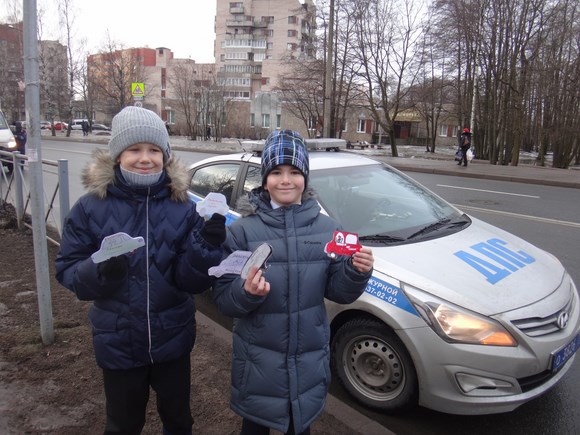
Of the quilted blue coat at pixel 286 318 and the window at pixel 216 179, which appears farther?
the window at pixel 216 179

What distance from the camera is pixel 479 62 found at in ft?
88.1

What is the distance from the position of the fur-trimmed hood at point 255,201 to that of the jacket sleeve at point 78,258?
58 centimetres

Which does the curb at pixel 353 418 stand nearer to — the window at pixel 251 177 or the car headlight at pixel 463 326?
the car headlight at pixel 463 326

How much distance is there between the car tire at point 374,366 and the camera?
2730 mm

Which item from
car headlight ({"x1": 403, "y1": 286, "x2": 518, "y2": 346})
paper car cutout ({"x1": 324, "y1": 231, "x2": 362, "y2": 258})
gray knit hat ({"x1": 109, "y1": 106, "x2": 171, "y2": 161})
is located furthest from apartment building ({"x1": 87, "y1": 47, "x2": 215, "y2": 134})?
paper car cutout ({"x1": 324, "y1": 231, "x2": 362, "y2": 258})

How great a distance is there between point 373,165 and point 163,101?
78.2 meters

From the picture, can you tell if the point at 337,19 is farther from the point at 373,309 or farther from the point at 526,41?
the point at 373,309

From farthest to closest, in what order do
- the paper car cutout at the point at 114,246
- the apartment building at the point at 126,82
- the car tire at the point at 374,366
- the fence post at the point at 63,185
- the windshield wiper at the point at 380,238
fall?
the apartment building at the point at 126,82 → the fence post at the point at 63,185 → the windshield wiper at the point at 380,238 → the car tire at the point at 374,366 → the paper car cutout at the point at 114,246

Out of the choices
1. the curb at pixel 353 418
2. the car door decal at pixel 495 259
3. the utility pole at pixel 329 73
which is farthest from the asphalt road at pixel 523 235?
the utility pole at pixel 329 73

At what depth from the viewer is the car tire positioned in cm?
273

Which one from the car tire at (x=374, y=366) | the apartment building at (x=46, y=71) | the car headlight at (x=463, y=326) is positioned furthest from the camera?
the apartment building at (x=46, y=71)

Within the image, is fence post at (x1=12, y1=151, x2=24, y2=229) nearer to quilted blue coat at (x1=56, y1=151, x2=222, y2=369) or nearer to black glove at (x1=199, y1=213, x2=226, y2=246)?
quilted blue coat at (x1=56, y1=151, x2=222, y2=369)

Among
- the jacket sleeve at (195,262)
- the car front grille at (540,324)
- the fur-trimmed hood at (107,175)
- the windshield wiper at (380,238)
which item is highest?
the fur-trimmed hood at (107,175)

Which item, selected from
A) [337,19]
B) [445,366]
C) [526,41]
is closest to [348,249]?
[445,366]
